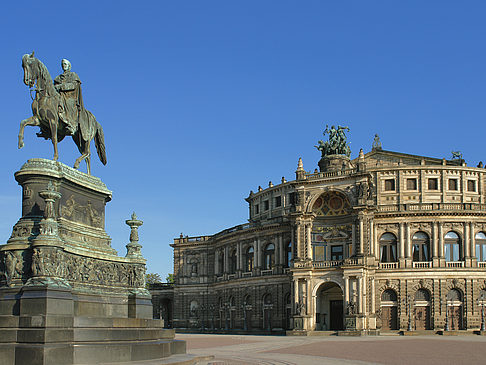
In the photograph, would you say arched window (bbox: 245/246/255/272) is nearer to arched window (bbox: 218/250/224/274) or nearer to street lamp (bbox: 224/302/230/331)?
street lamp (bbox: 224/302/230/331)

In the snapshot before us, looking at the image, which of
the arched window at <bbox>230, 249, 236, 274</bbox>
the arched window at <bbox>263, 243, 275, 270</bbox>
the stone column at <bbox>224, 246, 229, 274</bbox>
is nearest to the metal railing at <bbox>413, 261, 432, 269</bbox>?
the arched window at <bbox>263, 243, 275, 270</bbox>

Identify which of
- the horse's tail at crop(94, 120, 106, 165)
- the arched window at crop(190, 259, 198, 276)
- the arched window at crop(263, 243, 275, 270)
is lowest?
the arched window at crop(190, 259, 198, 276)

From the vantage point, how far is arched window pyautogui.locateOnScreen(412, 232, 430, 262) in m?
71.3

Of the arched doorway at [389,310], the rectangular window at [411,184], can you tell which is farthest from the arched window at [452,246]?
the arched doorway at [389,310]

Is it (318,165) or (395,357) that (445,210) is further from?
(395,357)

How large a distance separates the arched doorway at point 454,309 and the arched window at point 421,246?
4.68 metres

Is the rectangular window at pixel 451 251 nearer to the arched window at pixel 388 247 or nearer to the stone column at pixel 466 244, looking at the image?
the stone column at pixel 466 244

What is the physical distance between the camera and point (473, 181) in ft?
245

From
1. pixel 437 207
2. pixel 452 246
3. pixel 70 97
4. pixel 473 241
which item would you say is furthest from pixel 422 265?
pixel 70 97

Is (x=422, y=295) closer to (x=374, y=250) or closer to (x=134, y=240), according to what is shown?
(x=374, y=250)

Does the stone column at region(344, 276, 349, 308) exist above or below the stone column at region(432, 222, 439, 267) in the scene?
below

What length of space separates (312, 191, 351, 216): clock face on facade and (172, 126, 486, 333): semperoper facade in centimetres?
11

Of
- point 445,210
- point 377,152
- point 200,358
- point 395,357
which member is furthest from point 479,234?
point 200,358

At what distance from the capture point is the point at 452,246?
71.0 meters
